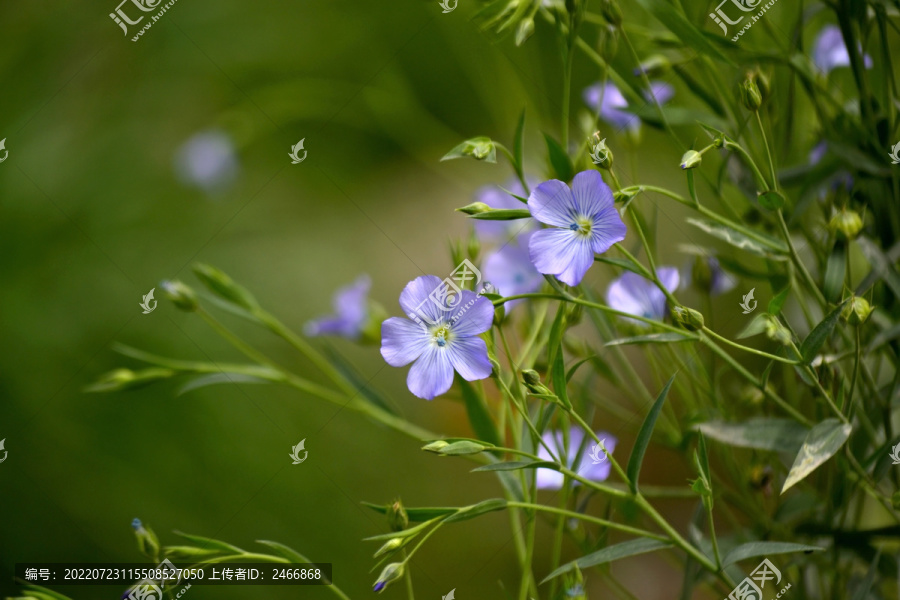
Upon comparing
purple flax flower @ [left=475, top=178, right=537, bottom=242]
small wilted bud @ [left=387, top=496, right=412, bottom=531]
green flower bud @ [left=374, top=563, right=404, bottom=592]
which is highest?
purple flax flower @ [left=475, top=178, right=537, bottom=242]

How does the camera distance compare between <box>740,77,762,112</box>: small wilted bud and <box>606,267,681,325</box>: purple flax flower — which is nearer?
<box>740,77,762,112</box>: small wilted bud

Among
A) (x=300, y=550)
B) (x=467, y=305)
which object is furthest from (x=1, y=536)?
(x=467, y=305)

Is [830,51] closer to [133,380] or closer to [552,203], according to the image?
[552,203]

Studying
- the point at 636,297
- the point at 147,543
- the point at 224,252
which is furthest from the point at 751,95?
the point at 224,252

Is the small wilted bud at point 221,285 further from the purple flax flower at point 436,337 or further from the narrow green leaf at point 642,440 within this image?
the narrow green leaf at point 642,440

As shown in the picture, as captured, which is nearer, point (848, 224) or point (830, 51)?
point (848, 224)

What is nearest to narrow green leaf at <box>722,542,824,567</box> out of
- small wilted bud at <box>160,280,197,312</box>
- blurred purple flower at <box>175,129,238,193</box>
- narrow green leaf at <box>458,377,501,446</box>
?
narrow green leaf at <box>458,377,501,446</box>

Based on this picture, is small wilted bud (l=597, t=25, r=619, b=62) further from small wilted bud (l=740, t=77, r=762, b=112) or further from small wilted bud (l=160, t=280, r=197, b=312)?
small wilted bud (l=160, t=280, r=197, b=312)
